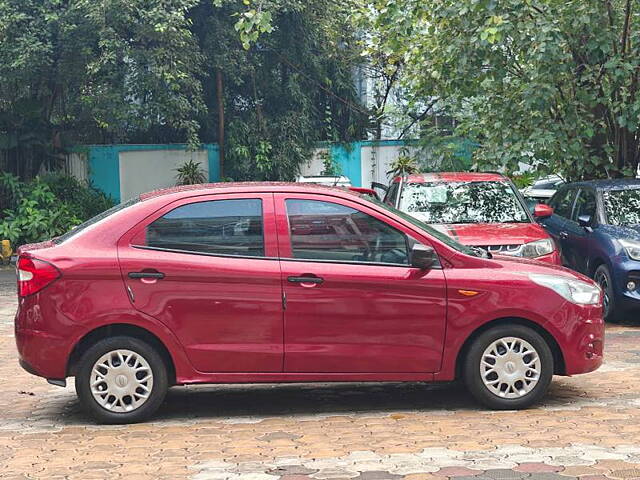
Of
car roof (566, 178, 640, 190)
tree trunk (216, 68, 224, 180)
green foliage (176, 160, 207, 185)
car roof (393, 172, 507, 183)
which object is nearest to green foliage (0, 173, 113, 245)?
green foliage (176, 160, 207, 185)

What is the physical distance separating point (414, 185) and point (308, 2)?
42.5 feet

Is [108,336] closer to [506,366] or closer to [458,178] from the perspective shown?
[506,366]

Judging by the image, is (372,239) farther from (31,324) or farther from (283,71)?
(283,71)

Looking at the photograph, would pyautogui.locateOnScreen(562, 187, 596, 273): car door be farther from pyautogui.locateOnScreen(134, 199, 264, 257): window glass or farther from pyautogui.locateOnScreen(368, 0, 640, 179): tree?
pyautogui.locateOnScreen(134, 199, 264, 257): window glass

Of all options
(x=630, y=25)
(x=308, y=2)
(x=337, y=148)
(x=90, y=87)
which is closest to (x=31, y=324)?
(x=630, y=25)

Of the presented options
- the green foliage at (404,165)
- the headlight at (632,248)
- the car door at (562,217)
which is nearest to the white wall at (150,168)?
the green foliage at (404,165)

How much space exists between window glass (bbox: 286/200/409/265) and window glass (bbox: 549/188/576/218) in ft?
22.5

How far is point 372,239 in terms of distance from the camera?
707cm

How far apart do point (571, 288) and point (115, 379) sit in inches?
130

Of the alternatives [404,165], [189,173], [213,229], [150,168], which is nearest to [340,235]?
[213,229]

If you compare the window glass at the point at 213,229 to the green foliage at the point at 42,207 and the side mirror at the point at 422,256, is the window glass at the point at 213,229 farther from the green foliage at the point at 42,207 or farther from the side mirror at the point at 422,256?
the green foliage at the point at 42,207

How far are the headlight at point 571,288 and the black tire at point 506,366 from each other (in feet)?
1.16

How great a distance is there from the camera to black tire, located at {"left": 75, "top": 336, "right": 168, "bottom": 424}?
22.2ft

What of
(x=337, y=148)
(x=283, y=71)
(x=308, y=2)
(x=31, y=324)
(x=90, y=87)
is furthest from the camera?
(x=337, y=148)
